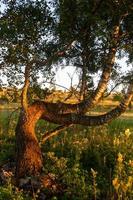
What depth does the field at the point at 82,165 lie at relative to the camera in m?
13.6

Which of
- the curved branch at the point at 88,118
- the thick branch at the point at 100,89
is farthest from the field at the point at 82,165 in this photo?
the thick branch at the point at 100,89

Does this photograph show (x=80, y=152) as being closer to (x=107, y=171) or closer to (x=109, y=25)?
(x=107, y=171)

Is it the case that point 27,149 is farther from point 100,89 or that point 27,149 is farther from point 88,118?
point 100,89

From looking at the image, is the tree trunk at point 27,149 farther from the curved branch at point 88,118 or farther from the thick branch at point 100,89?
the thick branch at point 100,89

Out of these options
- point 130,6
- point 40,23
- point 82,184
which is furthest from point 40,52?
point 82,184

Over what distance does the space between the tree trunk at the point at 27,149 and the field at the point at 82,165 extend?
14.9 inches

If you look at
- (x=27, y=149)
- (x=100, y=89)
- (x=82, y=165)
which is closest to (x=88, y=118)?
(x=100, y=89)

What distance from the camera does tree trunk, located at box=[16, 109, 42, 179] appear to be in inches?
631

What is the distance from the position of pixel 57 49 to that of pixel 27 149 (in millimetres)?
3529

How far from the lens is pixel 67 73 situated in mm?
18188

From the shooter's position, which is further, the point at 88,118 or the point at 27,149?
the point at 88,118

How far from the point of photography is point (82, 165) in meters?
17.2

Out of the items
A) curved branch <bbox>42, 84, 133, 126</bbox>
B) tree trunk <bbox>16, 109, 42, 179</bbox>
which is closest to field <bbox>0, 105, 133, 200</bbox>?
tree trunk <bbox>16, 109, 42, 179</bbox>

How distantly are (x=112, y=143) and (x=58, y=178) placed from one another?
361 cm
